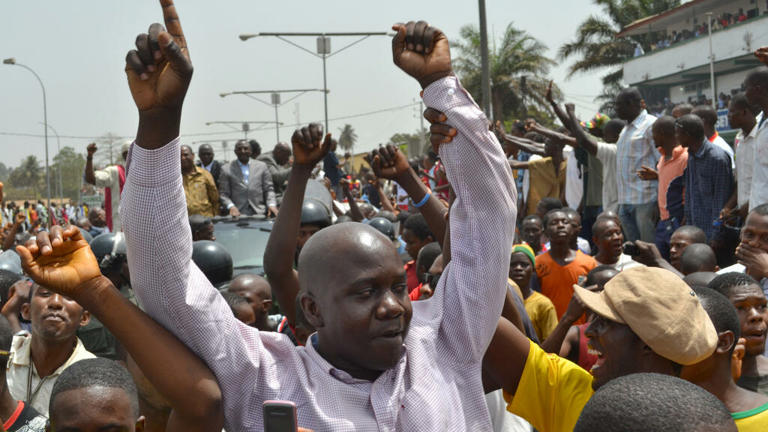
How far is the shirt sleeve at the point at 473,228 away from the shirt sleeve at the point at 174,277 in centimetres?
58

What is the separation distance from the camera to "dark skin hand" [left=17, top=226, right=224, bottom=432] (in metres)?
1.94

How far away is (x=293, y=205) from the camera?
10.7 feet

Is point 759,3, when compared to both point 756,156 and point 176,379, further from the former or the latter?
point 176,379

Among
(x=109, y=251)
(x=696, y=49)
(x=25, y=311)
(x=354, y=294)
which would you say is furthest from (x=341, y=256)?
(x=696, y=49)

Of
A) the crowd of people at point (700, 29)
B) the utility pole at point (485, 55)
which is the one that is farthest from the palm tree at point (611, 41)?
the utility pole at point (485, 55)

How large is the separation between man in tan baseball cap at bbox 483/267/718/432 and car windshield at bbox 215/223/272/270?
557cm

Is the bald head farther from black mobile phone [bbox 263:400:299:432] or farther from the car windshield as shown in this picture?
the car windshield

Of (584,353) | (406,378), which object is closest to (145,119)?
(406,378)

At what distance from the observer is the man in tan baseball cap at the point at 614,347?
280 cm

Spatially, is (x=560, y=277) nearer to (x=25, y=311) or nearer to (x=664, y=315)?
(x=25, y=311)

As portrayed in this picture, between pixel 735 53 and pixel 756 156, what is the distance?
33278mm

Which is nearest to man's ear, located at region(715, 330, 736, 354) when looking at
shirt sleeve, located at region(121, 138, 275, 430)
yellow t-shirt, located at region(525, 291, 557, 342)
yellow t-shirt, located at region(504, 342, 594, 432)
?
yellow t-shirt, located at region(504, 342, 594, 432)

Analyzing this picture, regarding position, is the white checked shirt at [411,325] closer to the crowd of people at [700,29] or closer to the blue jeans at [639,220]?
the blue jeans at [639,220]

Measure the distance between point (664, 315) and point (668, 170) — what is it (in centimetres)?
654
